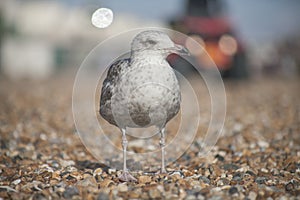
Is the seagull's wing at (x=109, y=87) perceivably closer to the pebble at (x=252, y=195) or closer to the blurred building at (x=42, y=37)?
the pebble at (x=252, y=195)

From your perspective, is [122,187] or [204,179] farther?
[204,179]

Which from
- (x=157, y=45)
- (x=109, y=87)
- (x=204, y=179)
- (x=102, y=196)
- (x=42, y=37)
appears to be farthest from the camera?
(x=42, y=37)

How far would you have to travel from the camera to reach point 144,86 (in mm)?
3408

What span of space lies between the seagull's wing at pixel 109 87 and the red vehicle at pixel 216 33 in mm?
9157

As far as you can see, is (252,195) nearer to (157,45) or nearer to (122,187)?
(122,187)

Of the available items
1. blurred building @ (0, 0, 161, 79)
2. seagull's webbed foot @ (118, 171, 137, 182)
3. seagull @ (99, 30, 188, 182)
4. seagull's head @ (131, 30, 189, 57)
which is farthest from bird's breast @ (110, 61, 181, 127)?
blurred building @ (0, 0, 161, 79)

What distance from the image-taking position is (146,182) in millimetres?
3688

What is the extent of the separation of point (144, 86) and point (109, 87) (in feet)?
1.33

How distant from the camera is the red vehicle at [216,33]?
13312 millimetres

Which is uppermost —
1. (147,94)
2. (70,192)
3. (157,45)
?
(157,45)

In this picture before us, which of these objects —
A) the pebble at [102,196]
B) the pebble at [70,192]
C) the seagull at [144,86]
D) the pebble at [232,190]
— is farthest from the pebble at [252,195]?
the pebble at [70,192]

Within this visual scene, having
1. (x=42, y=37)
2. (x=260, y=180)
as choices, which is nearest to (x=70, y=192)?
(x=260, y=180)

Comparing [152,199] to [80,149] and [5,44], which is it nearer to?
[80,149]

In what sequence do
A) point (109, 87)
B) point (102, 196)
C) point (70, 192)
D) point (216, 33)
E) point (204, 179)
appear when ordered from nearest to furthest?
point (102, 196), point (70, 192), point (109, 87), point (204, 179), point (216, 33)
